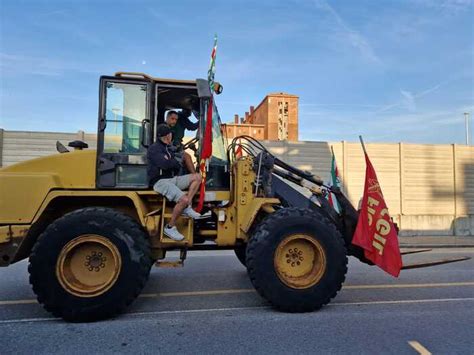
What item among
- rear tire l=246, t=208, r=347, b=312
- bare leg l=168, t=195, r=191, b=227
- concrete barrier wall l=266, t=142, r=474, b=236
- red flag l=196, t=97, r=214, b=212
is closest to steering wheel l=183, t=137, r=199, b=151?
red flag l=196, t=97, r=214, b=212

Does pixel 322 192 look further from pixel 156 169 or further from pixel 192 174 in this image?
pixel 156 169

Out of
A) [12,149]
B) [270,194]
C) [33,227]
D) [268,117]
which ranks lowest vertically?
[33,227]

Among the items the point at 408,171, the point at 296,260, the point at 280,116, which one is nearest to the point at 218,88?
the point at 296,260

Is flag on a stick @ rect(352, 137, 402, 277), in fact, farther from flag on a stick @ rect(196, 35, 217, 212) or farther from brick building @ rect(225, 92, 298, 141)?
brick building @ rect(225, 92, 298, 141)

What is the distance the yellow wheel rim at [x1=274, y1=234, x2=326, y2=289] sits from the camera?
4.70m

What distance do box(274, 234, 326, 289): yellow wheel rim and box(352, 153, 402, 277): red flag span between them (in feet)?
2.20

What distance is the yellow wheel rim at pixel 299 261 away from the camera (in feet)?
15.4

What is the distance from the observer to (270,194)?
17.0 ft

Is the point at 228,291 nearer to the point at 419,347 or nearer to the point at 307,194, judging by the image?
the point at 307,194

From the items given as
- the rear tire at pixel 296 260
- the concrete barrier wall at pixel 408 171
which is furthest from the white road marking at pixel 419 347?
the concrete barrier wall at pixel 408 171

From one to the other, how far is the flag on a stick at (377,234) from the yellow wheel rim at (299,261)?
67 centimetres

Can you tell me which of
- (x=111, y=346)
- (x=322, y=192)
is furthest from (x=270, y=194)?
(x=111, y=346)

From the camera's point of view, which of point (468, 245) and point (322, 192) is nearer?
point (322, 192)

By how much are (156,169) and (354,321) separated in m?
2.91
